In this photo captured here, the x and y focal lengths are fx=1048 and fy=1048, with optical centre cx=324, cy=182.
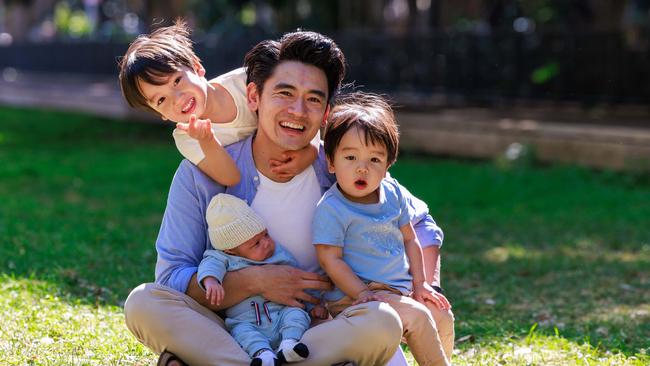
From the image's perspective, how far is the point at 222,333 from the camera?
3.81m

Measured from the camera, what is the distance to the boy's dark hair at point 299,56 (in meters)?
4.06

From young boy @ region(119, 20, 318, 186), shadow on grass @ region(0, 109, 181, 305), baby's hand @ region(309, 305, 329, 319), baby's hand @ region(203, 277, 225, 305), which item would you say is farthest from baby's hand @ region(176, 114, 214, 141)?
shadow on grass @ region(0, 109, 181, 305)

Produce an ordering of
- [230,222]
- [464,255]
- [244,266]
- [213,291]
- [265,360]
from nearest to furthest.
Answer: [265,360] < [213,291] < [230,222] < [244,266] < [464,255]

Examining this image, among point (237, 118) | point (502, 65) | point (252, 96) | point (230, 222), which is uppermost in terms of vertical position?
point (252, 96)

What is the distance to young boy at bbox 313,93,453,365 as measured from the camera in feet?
12.7

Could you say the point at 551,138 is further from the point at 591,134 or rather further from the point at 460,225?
the point at 460,225

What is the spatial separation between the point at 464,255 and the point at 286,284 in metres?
4.17

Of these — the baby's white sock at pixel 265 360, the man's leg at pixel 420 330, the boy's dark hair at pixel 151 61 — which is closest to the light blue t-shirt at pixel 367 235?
the man's leg at pixel 420 330

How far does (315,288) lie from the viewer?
398cm

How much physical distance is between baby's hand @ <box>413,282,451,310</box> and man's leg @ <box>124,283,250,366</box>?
27.9 inches

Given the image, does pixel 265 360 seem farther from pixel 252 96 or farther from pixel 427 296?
pixel 252 96

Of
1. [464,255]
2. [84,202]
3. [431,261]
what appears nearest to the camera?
[431,261]

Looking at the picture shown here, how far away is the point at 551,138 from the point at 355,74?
18.5 ft

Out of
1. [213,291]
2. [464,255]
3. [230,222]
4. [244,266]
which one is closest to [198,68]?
[230,222]
